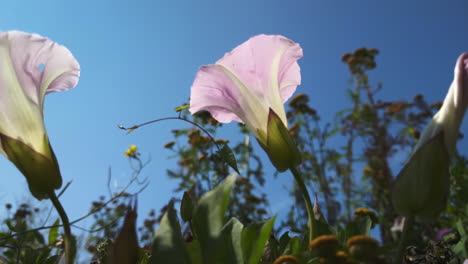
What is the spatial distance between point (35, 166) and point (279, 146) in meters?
0.36

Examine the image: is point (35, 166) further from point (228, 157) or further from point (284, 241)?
point (284, 241)

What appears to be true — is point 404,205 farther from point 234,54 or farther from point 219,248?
point 234,54

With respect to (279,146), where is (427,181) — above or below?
below

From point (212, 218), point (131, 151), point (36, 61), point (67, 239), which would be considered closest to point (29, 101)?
point (36, 61)

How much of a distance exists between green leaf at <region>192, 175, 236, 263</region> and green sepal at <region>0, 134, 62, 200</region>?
20 cm

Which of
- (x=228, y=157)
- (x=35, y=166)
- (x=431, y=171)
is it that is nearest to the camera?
(x=431, y=171)

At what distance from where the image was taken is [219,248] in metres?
0.51

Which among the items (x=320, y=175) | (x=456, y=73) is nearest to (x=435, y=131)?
(x=456, y=73)

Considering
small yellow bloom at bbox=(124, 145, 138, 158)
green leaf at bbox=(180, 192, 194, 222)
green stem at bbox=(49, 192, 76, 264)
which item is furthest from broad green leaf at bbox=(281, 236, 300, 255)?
small yellow bloom at bbox=(124, 145, 138, 158)

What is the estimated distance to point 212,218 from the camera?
0.53m

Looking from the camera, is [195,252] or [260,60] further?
[260,60]

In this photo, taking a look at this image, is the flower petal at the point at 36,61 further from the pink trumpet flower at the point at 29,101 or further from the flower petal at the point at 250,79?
the flower petal at the point at 250,79

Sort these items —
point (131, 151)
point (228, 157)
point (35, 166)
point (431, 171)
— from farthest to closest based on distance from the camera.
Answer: point (131, 151)
point (228, 157)
point (35, 166)
point (431, 171)

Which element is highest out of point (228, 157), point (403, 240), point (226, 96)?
point (226, 96)
